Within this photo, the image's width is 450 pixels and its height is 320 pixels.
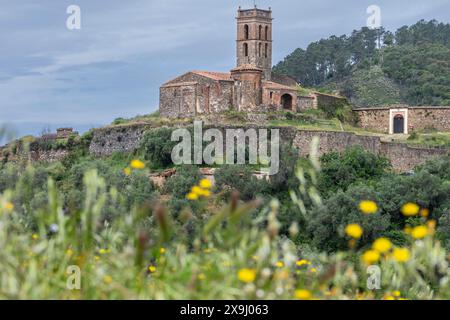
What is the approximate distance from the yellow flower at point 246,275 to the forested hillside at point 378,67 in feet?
212

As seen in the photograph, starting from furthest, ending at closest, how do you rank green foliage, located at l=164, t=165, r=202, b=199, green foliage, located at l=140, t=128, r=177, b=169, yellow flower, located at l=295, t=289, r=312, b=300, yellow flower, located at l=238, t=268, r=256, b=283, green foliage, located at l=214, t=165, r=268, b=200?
green foliage, located at l=140, t=128, r=177, b=169, green foliage, located at l=214, t=165, r=268, b=200, green foliage, located at l=164, t=165, r=202, b=199, yellow flower, located at l=295, t=289, r=312, b=300, yellow flower, located at l=238, t=268, r=256, b=283

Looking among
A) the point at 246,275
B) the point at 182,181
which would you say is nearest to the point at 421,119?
the point at 182,181

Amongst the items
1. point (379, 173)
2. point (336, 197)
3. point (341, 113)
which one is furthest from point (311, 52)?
point (336, 197)

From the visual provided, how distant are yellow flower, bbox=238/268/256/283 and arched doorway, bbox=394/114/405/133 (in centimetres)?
4125

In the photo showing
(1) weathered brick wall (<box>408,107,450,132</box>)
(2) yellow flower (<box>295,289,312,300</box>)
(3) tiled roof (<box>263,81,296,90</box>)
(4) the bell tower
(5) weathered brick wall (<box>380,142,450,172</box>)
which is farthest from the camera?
(4) the bell tower

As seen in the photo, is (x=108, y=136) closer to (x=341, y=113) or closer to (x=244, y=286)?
(x=341, y=113)

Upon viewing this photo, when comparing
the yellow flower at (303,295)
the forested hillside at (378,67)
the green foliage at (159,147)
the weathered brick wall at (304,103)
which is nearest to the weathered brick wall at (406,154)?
the weathered brick wall at (304,103)

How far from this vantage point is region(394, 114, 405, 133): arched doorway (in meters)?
47.5

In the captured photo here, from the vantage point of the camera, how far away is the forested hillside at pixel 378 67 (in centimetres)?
7600

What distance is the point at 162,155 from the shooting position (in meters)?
39.2

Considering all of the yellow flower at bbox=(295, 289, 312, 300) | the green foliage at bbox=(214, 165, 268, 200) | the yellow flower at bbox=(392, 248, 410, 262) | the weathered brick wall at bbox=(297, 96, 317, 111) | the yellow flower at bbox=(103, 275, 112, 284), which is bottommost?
the green foliage at bbox=(214, 165, 268, 200)

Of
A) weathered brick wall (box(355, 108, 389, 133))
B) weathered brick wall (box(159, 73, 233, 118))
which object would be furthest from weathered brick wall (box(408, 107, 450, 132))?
weathered brick wall (box(159, 73, 233, 118))

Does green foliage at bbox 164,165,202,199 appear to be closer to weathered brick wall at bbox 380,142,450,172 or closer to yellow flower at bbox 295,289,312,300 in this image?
weathered brick wall at bbox 380,142,450,172

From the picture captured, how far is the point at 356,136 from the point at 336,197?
8414 millimetres
